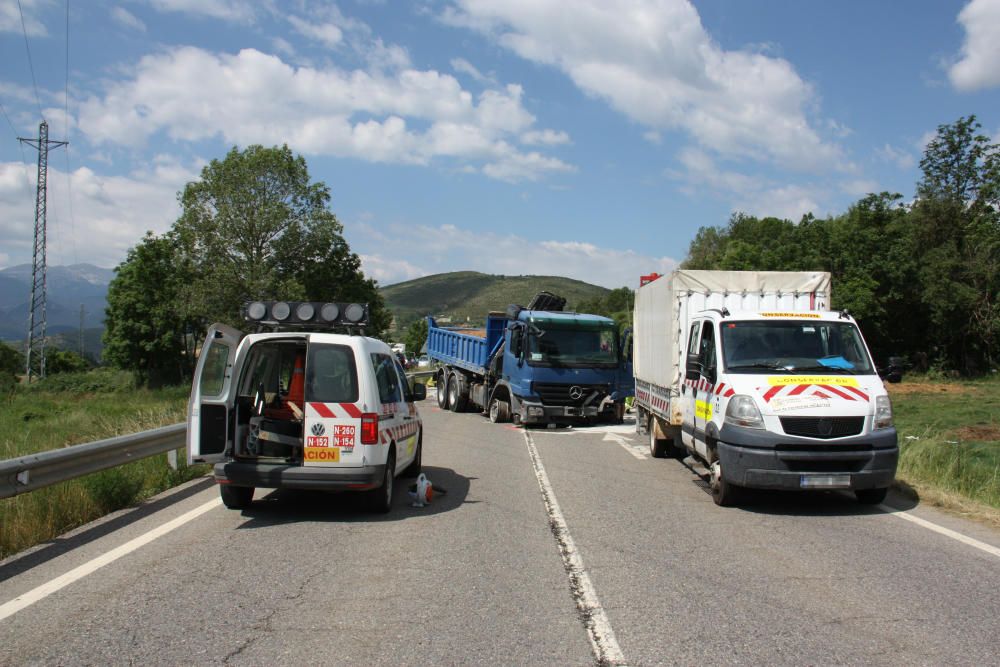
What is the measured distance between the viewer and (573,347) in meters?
19.5

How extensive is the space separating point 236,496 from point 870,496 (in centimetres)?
685

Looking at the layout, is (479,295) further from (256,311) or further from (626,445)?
(256,311)

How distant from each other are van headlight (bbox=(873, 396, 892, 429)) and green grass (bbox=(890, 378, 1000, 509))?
1.57 meters

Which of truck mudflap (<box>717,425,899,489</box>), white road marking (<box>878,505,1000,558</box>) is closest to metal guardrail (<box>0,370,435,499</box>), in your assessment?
truck mudflap (<box>717,425,899,489</box>)

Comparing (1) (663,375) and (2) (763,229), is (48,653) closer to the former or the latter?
(1) (663,375)

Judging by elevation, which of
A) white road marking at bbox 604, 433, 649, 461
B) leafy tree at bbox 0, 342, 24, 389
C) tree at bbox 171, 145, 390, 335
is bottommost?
leafy tree at bbox 0, 342, 24, 389

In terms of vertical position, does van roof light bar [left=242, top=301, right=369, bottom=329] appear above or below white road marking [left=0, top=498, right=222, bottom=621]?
above

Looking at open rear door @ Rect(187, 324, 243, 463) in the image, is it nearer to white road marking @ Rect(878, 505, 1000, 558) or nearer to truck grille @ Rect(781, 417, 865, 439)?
truck grille @ Rect(781, 417, 865, 439)

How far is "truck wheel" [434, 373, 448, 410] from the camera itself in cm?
2639

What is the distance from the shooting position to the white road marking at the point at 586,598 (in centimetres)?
446

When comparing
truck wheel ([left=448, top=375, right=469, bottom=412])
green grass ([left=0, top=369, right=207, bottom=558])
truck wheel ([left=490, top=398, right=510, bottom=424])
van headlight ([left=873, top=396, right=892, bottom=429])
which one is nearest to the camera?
green grass ([left=0, top=369, right=207, bottom=558])

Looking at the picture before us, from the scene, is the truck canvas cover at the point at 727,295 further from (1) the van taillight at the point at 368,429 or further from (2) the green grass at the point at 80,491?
(2) the green grass at the point at 80,491

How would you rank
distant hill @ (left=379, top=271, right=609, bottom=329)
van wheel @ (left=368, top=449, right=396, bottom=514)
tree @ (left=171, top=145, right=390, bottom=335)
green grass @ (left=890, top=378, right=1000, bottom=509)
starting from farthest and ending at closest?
distant hill @ (left=379, top=271, right=609, bottom=329)
tree @ (left=171, top=145, right=390, bottom=335)
green grass @ (left=890, top=378, right=1000, bottom=509)
van wheel @ (left=368, top=449, right=396, bottom=514)

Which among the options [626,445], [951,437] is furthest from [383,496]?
[951,437]
